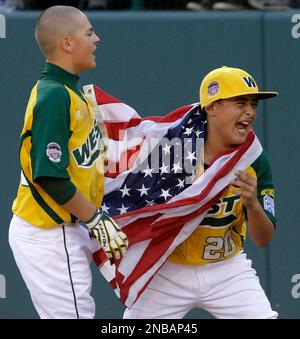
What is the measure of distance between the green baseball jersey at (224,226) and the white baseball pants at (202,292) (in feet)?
0.19

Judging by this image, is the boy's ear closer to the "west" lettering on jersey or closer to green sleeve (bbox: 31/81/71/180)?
green sleeve (bbox: 31/81/71/180)

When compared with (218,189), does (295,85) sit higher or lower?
higher

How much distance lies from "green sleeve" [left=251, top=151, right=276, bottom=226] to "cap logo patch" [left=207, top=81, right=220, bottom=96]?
1.28ft

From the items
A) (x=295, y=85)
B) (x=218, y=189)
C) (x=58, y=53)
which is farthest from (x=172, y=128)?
(x=295, y=85)

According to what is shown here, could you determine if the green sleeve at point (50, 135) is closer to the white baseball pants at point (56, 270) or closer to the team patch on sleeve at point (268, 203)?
the white baseball pants at point (56, 270)

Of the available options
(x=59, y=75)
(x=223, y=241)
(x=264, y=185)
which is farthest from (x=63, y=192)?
(x=264, y=185)

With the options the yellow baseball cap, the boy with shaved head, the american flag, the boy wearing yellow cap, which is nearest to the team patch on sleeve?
the boy wearing yellow cap

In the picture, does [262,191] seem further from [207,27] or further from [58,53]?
[207,27]

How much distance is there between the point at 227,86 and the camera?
5.07 meters

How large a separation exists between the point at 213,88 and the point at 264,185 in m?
0.55

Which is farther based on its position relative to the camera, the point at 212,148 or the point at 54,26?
the point at 212,148

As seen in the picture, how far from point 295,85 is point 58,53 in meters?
2.34

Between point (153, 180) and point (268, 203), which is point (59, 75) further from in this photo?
point (268, 203)
